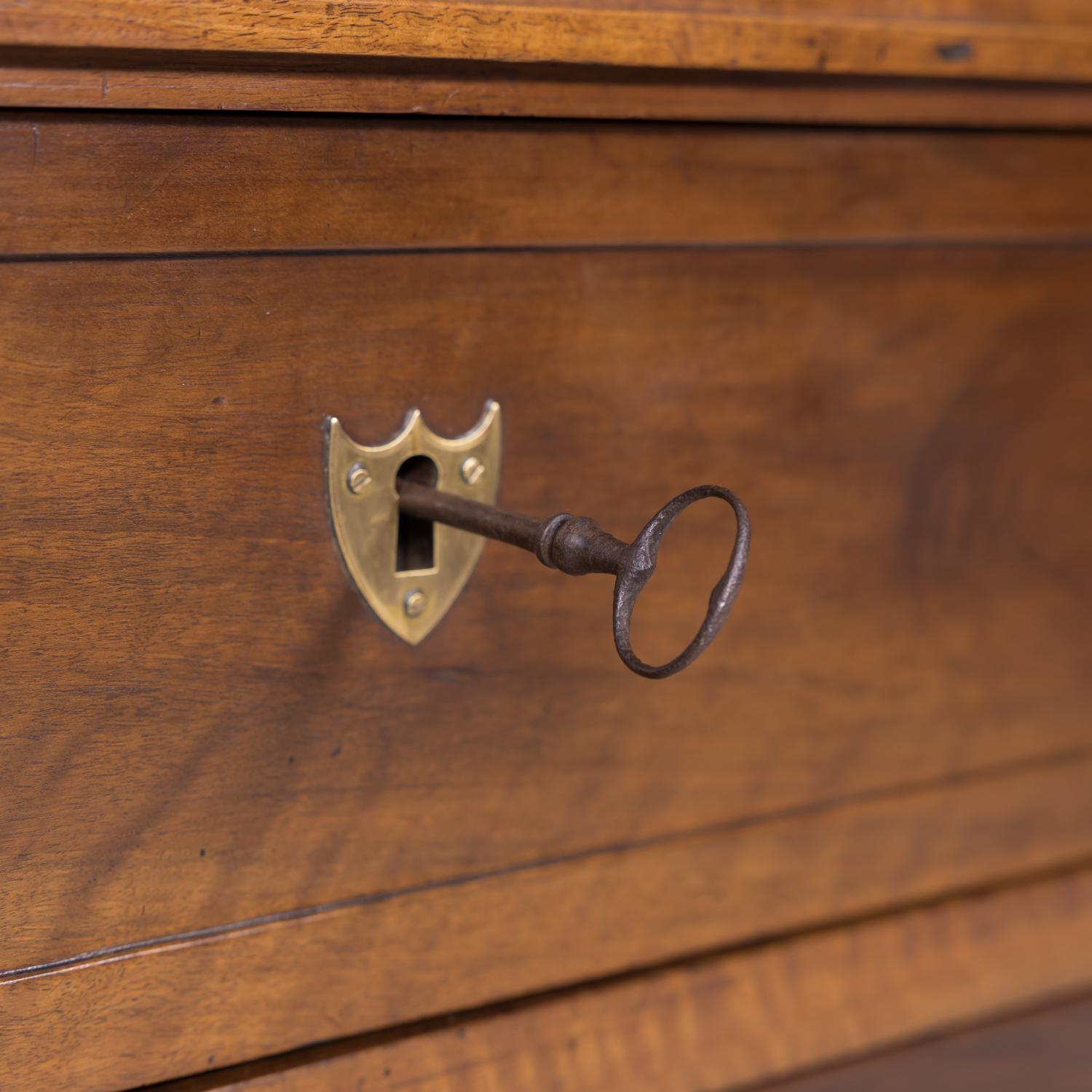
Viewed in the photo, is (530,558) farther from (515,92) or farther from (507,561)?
(515,92)

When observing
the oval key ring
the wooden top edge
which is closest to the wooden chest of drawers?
the wooden top edge

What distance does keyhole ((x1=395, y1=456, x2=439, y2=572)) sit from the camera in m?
0.48

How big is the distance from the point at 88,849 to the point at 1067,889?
492 millimetres

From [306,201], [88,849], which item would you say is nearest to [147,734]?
[88,849]

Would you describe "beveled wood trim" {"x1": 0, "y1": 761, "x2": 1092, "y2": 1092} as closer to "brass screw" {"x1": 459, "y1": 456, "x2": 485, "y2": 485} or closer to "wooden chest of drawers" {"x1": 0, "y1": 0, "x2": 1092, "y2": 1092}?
"wooden chest of drawers" {"x1": 0, "y1": 0, "x2": 1092, "y2": 1092}

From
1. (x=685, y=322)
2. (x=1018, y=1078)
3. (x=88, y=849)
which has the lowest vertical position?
(x=1018, y=1078)

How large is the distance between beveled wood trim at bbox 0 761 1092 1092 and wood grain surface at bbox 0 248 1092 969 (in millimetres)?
13

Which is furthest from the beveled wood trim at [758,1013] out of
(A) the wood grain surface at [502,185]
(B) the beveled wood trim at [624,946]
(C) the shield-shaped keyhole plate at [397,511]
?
(A) the wood grain surface at [502,185]

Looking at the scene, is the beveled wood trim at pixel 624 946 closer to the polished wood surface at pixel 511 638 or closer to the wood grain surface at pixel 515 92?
the polished wood surface at pixel 511 638

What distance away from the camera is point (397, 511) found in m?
0.47

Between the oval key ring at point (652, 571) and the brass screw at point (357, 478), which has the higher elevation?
the brass screw at point (357, 478)

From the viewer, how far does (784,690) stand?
573 millimetres

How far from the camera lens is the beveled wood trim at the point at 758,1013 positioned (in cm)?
52

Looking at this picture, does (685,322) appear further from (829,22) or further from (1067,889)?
(1067,889)
